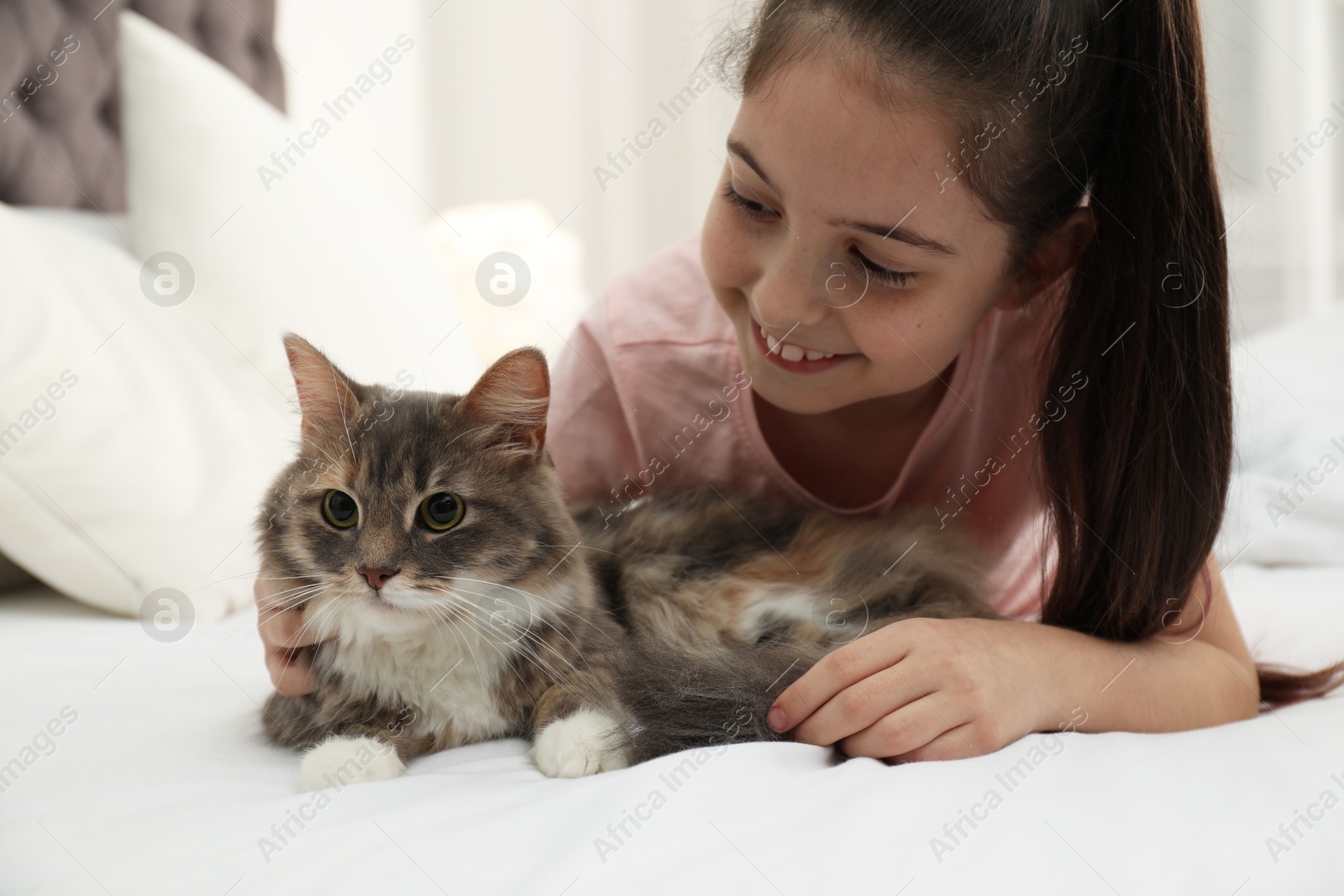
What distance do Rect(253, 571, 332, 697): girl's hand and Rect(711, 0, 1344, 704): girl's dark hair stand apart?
3.06ft

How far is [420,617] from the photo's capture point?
1121mm

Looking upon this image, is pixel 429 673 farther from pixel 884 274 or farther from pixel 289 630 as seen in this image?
pixel 884 274

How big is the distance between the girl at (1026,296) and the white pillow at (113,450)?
1.65 ft

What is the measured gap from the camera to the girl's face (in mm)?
1205

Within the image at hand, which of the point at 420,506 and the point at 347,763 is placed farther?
the point at 420,506

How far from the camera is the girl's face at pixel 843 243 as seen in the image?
1.21 meters

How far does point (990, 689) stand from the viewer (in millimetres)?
1100

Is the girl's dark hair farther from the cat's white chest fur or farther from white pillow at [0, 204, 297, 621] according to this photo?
white pillow at [0, 204, 297, 621]

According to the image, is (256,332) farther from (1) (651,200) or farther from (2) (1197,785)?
(1) (651,200)

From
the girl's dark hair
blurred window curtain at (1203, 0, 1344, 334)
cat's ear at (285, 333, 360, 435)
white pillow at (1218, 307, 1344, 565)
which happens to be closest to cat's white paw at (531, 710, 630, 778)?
cat's ear at (285, 333, 360, 435)

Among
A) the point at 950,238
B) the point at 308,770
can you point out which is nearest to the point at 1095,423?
the point at 950,238

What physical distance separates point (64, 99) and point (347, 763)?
2000 millimetres

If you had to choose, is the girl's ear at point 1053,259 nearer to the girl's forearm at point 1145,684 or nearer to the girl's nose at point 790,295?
the girl's nose at point 790,295

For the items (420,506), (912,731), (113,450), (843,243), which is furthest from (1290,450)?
(113,450)
